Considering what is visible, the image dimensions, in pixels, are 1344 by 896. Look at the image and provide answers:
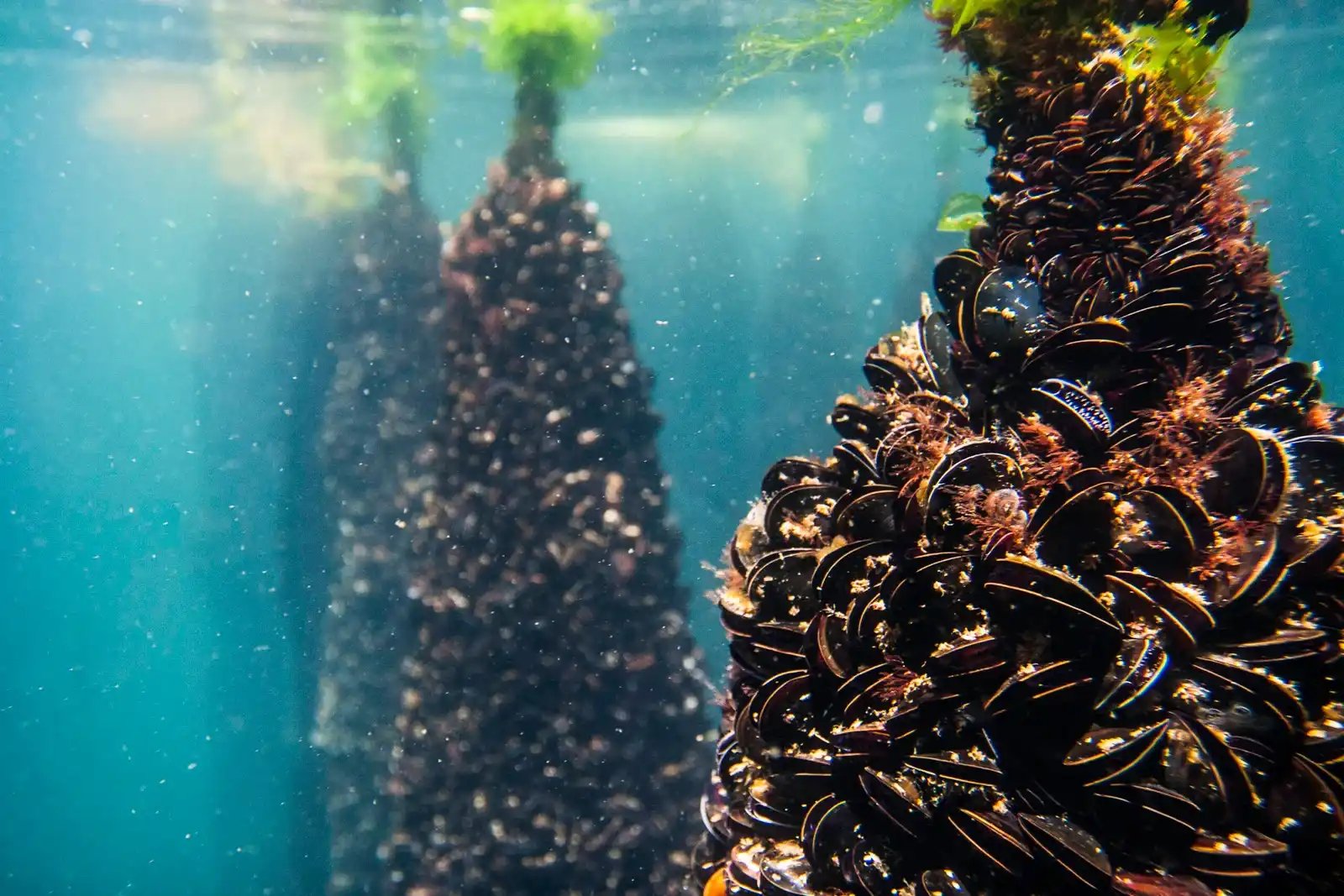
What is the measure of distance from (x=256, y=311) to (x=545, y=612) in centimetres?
1565

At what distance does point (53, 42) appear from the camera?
20469mm

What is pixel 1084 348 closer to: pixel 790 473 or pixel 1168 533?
pixel 1168 533

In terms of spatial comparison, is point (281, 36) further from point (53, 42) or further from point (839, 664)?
point (839, 664)

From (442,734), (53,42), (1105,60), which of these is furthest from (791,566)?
(53,42)

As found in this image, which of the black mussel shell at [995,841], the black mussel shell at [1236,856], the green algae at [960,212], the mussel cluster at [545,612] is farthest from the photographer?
the mussel cluster at [545,612]

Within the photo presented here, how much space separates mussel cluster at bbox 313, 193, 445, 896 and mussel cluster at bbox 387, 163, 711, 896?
4.53 m

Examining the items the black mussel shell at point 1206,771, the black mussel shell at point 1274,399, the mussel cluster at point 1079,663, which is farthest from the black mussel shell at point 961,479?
the black mussel shell at point 1274,399

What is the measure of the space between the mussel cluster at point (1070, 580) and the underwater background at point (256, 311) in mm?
1334

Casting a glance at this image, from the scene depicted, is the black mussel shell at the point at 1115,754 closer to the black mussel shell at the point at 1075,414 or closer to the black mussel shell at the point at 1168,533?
the black mussel shell at the point at 1168,533

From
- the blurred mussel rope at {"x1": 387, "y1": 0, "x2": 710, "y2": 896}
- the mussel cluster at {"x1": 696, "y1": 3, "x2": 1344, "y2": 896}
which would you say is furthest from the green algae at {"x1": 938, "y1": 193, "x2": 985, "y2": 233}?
the blurred mussel rope at {"x1": 387, "y1": 0, "x2": 710, "y2": 896}

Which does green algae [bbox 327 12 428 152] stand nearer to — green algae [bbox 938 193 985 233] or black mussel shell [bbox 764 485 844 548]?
green algae [bbox 938 193 985 233]

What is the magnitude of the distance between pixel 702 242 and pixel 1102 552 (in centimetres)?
5136

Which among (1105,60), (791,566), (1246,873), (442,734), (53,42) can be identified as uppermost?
(53,42)

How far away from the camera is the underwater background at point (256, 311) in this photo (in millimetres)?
17938
